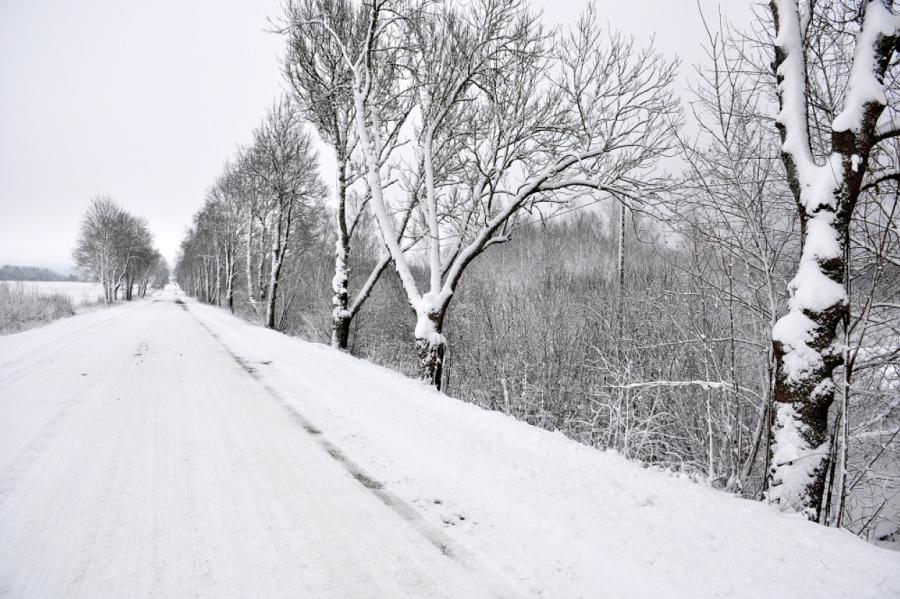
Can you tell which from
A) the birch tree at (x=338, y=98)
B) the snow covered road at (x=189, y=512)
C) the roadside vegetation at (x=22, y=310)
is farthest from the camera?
the roadside vegetation at (x=22, y=310)

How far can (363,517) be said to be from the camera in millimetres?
2580

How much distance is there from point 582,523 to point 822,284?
286 cm

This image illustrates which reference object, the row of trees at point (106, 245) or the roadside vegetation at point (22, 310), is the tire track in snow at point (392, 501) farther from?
the row of trees at point (106, 245)

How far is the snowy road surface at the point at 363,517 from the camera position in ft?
6.73

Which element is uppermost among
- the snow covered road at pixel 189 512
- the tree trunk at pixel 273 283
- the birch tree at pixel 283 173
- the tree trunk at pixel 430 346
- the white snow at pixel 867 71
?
the birch tree at pixel 283 173

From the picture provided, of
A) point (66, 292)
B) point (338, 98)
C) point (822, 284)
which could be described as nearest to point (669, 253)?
point (822, 284)

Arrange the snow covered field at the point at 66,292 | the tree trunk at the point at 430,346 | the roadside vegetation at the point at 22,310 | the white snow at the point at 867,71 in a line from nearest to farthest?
the white snow at the point at 867,71, the tree trunk at the point at 430,346, the roadside vegetation at the point at 22,310, the snow covered field at the point at 66,292

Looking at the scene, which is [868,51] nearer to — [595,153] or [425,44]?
[595,153]

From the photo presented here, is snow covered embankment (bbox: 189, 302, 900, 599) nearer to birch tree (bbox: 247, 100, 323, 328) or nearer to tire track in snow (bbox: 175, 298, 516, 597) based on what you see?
tire track in snow (bbox: 175, 298, 516, 597)

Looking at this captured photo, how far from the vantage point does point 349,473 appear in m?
3.20

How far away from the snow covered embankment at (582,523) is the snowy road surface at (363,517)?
1cm

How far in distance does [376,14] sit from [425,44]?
113 centimetres

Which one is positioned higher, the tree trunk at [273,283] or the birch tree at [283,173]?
the birch tree at [283,173]

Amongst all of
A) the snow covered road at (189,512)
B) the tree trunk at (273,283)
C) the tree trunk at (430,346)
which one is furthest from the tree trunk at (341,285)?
the snow covered road at (189,512)
